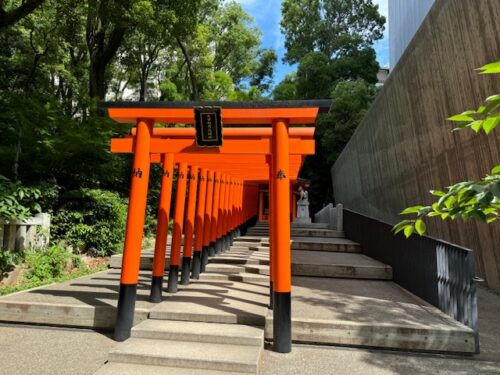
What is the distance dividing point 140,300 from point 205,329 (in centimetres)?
152

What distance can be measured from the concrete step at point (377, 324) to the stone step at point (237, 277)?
4.51 feet

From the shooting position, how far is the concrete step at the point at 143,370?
3.21 metres

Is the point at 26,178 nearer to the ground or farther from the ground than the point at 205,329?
farther from the ground

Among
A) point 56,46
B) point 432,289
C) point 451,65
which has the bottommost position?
point 432,289

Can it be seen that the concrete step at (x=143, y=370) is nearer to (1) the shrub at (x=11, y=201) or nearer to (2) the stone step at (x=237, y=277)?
(2) the stone step at (x=237, y=277)

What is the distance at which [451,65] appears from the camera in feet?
22.9

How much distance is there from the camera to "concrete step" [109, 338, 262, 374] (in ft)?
10.8

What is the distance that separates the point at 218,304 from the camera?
4824 mm

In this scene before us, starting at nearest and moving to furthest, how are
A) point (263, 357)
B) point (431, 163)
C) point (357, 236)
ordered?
point (263, 357)
point (431, 163)
point (357, 236)

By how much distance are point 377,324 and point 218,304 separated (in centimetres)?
209

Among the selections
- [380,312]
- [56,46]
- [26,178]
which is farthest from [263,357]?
[56,46]

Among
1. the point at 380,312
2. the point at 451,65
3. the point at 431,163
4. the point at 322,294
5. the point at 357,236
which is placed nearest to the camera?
the point at 380,312

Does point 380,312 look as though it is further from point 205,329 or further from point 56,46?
point 56,46

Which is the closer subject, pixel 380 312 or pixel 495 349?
pixel 495 349
